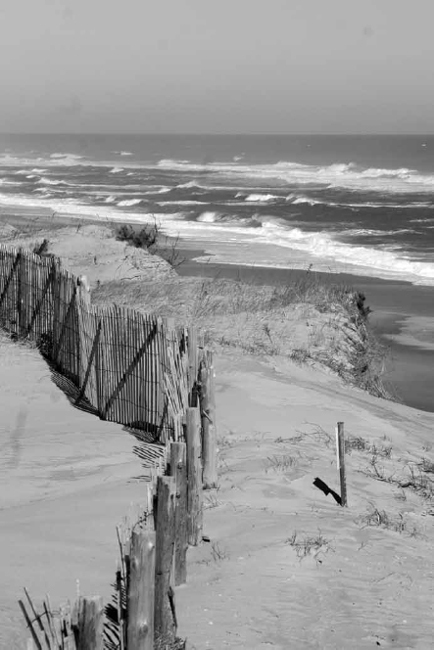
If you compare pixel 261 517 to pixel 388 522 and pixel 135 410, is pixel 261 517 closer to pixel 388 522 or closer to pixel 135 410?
pixel 388 522

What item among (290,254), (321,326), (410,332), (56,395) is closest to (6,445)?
(56,395)

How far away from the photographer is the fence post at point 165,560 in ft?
14.3

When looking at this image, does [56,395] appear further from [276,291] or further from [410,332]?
[410,332]

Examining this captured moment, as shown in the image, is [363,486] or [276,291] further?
[276,291]

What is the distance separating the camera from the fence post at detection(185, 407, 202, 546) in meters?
5.66

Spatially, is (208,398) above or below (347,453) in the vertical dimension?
above

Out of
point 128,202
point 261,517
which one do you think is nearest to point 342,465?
point 261,517

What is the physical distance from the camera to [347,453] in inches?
317

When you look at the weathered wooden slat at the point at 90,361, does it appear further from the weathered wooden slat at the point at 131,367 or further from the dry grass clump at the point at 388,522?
the dry grass clump at the point at 388,522

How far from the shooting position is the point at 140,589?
3869mm

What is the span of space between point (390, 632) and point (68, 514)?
259cm

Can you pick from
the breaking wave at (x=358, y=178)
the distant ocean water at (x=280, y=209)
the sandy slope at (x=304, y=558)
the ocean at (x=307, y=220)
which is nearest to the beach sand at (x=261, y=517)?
the sandy slope at (x=304, y=558)

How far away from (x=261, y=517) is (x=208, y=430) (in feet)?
2.96

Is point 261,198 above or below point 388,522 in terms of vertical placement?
above
